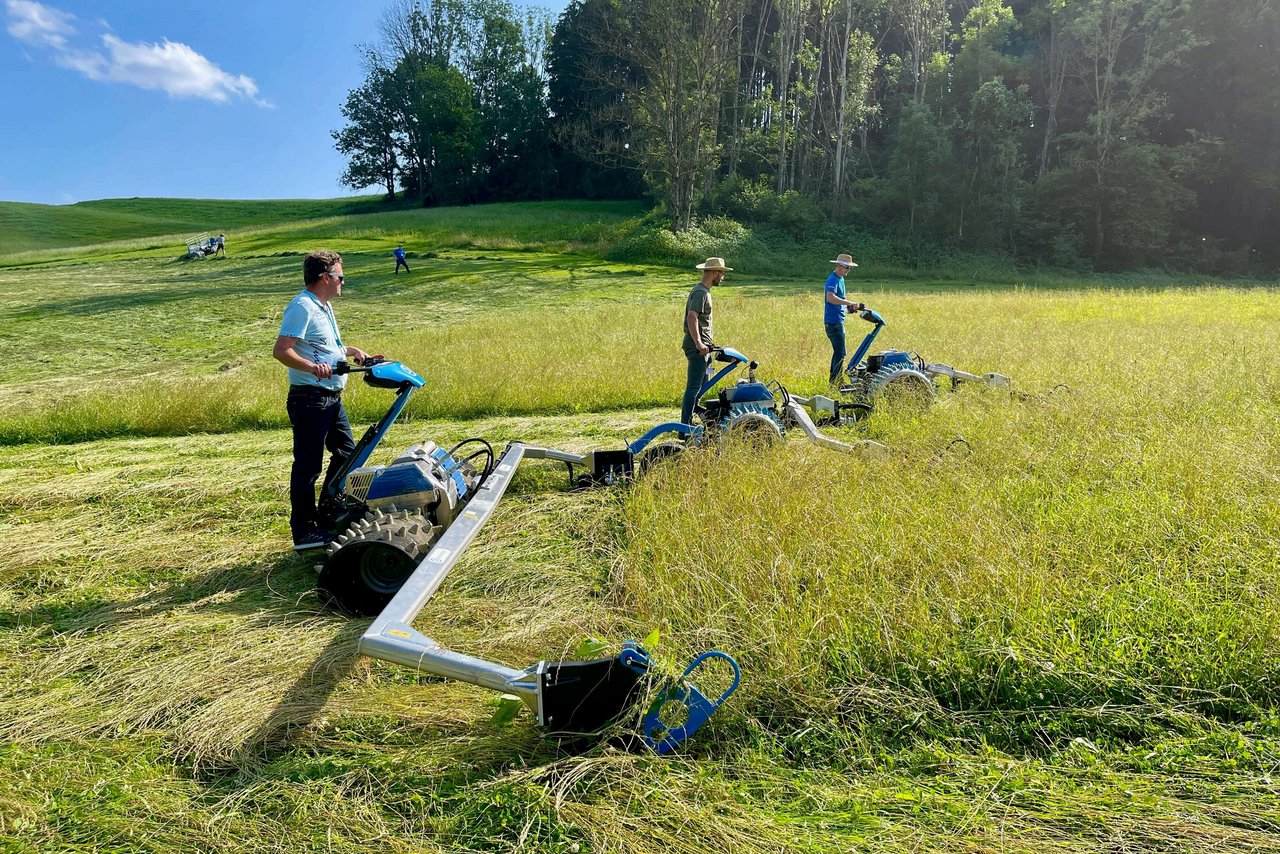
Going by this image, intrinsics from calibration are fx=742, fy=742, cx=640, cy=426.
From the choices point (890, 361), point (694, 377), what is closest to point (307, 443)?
point (694, 377)

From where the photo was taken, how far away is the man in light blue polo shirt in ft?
15.3

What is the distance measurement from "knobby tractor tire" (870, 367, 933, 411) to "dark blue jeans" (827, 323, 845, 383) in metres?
1.87

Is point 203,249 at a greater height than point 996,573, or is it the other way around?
point 203,249

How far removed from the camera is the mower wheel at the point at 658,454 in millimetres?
6105

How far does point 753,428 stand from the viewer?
6.15 metres

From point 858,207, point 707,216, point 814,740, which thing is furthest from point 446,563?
point 858,207

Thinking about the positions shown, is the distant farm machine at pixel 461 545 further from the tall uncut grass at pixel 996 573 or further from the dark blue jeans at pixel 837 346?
Result: the dark blue jeans at pixel 837 346

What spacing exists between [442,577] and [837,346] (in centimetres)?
795

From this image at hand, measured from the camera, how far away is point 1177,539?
4.22 meters

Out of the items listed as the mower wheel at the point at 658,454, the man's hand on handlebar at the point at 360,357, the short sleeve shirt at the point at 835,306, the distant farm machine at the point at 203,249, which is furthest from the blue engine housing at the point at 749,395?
the distant farm machine at the point at 203,249

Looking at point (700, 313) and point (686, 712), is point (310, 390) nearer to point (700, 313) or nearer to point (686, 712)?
point (686, 712)

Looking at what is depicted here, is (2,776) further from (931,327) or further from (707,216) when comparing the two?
(707,216)

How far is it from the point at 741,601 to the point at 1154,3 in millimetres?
49765

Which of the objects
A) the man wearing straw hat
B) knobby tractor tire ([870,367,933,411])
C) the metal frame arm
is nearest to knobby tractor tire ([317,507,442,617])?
the metal frame arm
